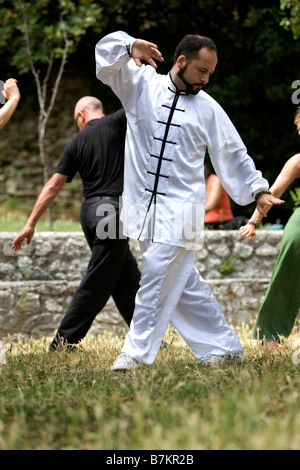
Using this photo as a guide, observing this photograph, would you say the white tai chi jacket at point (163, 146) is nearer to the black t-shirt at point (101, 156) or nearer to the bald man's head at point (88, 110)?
the black t-shirt at point (101, 156)

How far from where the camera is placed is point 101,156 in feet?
17.0

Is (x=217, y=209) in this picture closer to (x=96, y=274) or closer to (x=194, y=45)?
(x=96, y=274)

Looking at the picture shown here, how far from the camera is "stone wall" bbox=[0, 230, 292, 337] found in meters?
6.59

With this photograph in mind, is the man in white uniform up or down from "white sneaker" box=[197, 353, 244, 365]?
up

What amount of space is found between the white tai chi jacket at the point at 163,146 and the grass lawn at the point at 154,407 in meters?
0.83

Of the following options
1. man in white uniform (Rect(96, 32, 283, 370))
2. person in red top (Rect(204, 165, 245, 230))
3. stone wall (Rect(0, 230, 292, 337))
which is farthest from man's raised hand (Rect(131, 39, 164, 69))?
person in red top (Rect(204, 165, 245, 230))

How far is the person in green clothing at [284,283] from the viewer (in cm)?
502

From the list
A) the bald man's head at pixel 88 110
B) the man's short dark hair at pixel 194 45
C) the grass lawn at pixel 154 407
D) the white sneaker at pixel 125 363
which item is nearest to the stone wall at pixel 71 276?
the bald man's head at pixel 88 110

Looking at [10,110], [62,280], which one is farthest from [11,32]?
[10,110]

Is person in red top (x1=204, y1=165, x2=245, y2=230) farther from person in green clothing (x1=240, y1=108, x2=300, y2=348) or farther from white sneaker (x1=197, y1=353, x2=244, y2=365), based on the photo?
white sneaker (x1=197, y1=353, x2=244, y2=365)

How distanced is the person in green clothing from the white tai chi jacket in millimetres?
813

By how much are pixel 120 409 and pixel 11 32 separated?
29.7ft

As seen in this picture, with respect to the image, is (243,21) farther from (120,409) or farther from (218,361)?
(120,409)

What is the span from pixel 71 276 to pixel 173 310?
9.89 feet
